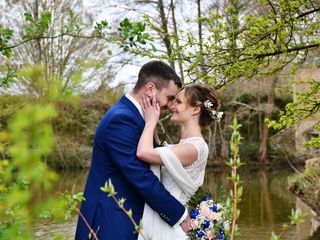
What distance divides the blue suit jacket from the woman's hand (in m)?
0.05

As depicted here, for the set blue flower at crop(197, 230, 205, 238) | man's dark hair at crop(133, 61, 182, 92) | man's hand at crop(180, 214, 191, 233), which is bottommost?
blue flower at crop(197, 230, 205, 238)

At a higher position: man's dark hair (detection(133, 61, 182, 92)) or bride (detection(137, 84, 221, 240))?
man's dark hair (detection(133, 61, 182, 92))

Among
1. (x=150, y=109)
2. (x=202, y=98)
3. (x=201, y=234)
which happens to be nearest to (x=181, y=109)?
(x=202, y=98)

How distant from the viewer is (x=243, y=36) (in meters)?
4.66

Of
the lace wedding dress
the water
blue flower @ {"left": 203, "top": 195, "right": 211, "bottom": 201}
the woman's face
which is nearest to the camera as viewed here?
the lace wedding dress

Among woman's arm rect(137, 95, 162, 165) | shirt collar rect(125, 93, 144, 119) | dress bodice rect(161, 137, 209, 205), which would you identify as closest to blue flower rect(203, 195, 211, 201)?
dress bodice rect(161, 137, 209, 205)

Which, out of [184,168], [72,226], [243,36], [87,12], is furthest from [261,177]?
[184,168]

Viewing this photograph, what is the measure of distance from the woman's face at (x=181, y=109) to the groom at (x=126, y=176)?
0.40 ft

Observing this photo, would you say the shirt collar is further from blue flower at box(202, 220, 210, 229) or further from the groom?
blue flower at box(202, 220, 210, 229)

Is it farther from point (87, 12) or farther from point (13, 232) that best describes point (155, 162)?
point (87, 12)

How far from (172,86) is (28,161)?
215 cm

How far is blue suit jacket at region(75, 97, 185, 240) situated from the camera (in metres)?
2.86

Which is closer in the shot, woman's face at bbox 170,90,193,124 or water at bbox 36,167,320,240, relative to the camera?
woman's face at bbox 170,90,193,124

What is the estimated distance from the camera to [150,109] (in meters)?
3.03
